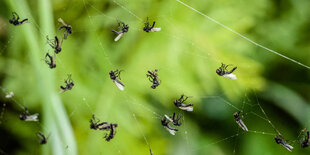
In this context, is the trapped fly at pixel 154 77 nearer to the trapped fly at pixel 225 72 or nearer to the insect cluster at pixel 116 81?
the insect cluster at pixel 116 81

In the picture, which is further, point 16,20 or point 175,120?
point 175,120

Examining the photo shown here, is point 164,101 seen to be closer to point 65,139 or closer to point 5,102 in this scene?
point 65,139

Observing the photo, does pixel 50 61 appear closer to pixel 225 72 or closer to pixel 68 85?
pixel 68 85

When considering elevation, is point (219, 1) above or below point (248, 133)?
above

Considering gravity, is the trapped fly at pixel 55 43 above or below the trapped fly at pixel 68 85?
above

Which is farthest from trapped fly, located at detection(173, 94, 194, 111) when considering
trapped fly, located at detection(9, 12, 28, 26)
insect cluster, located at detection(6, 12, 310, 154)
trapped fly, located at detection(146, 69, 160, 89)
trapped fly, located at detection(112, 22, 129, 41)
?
trapped fly, located at detection(9, 12, 28, 26)

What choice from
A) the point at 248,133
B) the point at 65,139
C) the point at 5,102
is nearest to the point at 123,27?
the point at 65,139

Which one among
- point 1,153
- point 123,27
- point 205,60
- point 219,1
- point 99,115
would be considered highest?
point 219,1

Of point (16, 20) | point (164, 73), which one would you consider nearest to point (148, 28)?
point (164, 73)

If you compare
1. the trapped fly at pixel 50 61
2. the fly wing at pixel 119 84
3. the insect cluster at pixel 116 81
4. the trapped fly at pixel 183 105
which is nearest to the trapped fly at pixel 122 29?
the insect cluster at pixel 116 81
